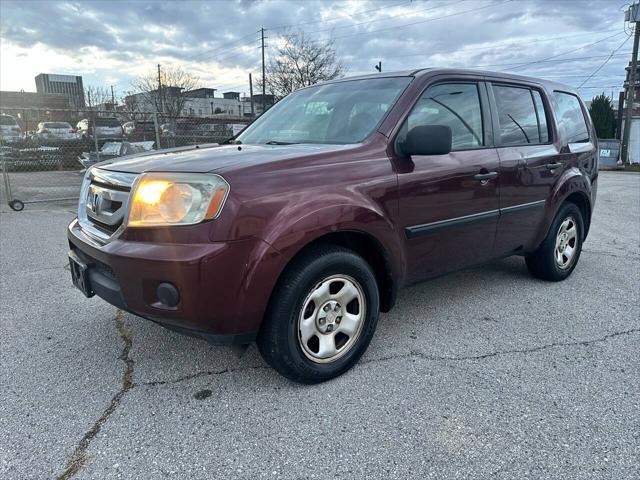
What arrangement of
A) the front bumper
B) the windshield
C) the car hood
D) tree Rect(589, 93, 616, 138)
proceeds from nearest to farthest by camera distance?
the front bumper < the car hood < the windshield < tree Rect(589, 93, 616, 138)

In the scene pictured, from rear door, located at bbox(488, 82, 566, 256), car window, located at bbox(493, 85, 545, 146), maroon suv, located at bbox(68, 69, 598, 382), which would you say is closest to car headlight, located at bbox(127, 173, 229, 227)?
maroon suv, located at bbox(68, 69, 598, 382)

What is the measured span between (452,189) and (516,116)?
122cm

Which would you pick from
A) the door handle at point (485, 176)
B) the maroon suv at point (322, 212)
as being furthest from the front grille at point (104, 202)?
the door handle at point (485, 176)

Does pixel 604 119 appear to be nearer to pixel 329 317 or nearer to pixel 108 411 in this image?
pixel 329 317

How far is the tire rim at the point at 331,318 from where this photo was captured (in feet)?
8.77

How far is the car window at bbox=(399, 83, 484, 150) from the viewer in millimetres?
3252

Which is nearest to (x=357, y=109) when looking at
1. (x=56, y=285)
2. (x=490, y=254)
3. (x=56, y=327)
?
(x=490, y=254)

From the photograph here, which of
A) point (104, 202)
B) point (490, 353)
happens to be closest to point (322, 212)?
point (104, 202)

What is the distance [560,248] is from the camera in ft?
15.1

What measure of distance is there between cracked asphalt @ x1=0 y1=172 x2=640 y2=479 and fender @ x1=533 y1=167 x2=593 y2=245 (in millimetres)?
635

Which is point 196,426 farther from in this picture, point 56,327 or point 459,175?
point 459,175

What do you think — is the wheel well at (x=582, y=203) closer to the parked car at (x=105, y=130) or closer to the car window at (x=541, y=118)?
the car window at (x=541, y=118)

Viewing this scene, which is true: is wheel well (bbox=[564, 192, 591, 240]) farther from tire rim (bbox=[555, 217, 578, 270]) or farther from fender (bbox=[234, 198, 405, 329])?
fender (bbox=[234, 198, 405, 329])

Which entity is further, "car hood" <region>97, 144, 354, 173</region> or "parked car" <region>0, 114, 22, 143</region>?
"parked car" <region>0, 114, 22, 143</region>
